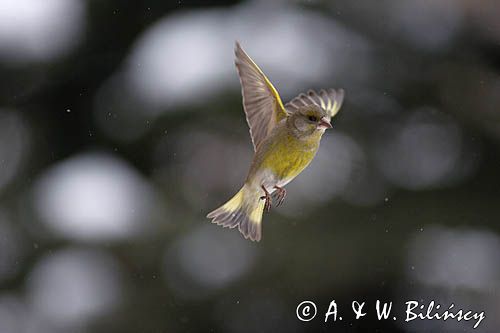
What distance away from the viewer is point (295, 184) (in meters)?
1.76

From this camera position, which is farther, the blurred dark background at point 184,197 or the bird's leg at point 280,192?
the blurred dark background at point 184,197

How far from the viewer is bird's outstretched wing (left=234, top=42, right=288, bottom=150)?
29.6 inches

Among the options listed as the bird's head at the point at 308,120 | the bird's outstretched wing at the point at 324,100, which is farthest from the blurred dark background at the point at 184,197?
the bird's head at the point at 308,120

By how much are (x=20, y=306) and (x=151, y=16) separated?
72 centimetres

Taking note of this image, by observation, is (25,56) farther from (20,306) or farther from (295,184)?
(295,184)

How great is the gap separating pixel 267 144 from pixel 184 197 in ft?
3.28

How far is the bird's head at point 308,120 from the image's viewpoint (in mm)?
739
